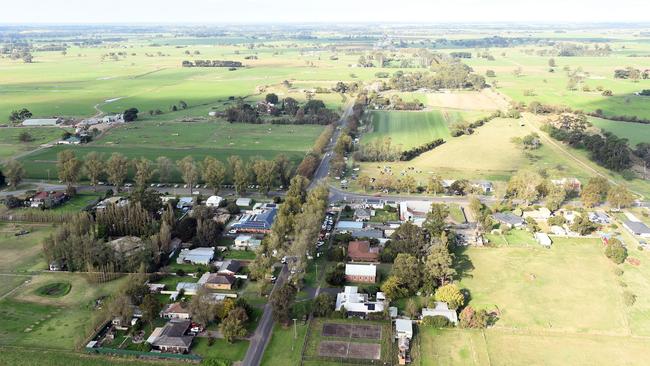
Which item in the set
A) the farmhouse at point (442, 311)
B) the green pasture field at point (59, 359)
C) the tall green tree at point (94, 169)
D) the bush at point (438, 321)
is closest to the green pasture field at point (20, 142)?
the tall green tree at point (94, 169)

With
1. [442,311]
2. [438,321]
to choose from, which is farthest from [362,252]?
[438,321]

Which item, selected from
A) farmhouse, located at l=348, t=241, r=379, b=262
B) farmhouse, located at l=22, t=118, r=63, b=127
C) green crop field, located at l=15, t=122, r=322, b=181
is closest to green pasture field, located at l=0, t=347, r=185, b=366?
farmhouse, located at l=348, t=241, r=379, b=262

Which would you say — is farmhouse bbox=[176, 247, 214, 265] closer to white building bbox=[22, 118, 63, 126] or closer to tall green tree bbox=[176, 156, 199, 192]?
tall green tree bbox=[176, 156, 199, 192]

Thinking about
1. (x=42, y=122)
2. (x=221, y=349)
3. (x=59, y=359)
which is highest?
(x=42, y=122)

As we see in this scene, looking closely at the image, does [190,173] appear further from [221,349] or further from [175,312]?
[221,349]

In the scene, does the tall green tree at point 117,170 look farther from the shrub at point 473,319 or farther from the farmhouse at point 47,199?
the shrub at point 473,319

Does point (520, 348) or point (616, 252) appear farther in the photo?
point (616, 252)
